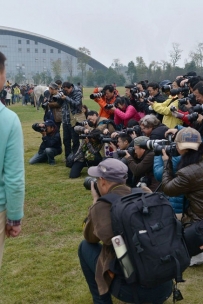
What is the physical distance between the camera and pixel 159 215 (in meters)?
2.29

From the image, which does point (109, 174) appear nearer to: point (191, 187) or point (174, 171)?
point (191, 187)

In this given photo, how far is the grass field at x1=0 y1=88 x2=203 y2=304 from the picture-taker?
320 centimetres

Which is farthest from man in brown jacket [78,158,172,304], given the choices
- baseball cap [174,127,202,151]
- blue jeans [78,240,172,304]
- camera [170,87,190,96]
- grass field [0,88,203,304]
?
camera [170,87,190,96]

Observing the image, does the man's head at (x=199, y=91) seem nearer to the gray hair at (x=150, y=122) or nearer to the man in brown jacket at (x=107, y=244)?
Result: the gray hair at (x=150, y=122)

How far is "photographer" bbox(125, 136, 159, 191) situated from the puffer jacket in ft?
3.78

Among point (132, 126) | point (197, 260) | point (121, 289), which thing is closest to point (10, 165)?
point (121, 289)

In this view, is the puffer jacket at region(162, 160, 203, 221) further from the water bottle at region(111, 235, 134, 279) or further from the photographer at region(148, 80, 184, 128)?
the photographer at region(148, 80, 184, 128)

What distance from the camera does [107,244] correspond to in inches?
93.0

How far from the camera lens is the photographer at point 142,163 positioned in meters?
4.48

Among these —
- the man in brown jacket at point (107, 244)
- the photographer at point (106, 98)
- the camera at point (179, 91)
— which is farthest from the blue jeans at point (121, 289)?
the photographer at point (106, 98)

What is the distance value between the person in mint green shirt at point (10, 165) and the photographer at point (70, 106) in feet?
14.9

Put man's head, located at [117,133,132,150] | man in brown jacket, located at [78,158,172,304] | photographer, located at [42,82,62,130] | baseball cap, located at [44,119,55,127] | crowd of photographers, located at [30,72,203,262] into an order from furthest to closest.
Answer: photographer, located at [42,82,62,130]
baseball cap, located at [44,119,55,127]
man's head, located at [117,133,132,150]
crowd of photographers, located at [30,72,203,262]
man in brown jacket, located at [78,158,172,304]

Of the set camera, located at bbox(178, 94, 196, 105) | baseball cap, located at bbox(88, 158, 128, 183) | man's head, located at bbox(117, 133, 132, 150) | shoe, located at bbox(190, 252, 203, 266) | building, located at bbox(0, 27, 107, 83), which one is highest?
building, located at bbox(0, 27, 107, 83)

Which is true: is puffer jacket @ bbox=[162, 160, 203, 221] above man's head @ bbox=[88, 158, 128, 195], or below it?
below
